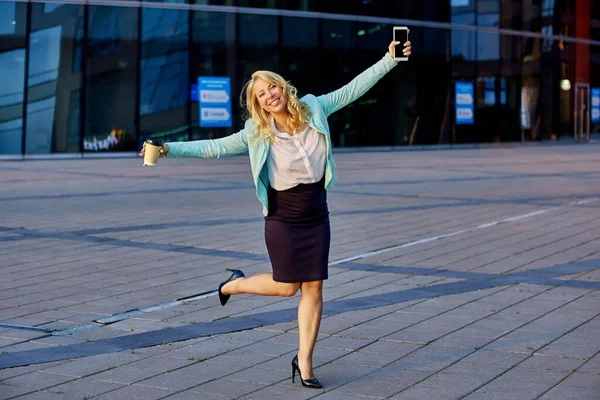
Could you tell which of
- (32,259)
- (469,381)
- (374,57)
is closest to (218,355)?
(469,381)

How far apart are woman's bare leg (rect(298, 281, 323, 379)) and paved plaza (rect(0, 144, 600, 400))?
173 mm

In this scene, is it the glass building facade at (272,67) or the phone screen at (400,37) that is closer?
the phone screen at (400,37)

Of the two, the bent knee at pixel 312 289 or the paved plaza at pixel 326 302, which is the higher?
the bent knee at pixel 312 289

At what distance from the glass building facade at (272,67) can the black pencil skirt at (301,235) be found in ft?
64.5

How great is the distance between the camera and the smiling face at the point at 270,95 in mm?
4867

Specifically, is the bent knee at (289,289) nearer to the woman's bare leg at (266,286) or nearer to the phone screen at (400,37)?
the woman's bare leg at (266,286)

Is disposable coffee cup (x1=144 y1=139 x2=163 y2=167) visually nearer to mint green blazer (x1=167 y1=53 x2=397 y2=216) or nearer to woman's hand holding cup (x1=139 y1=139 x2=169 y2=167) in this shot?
woman's hand holding cup (x1=139 y1=139 x2=169 y2=167)

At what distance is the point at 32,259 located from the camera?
9125 mm

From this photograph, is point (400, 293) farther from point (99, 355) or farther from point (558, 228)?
point (558, 228)

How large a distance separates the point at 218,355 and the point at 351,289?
2.23 m

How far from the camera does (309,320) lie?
500cm

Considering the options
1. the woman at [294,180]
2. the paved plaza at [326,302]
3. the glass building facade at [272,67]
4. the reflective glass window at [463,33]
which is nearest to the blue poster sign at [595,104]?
the glass building facade at [272,67]

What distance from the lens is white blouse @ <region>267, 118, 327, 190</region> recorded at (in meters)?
4.95

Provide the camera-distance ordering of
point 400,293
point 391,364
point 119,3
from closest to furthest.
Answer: point 391,364, point 400,293, point 119,3
